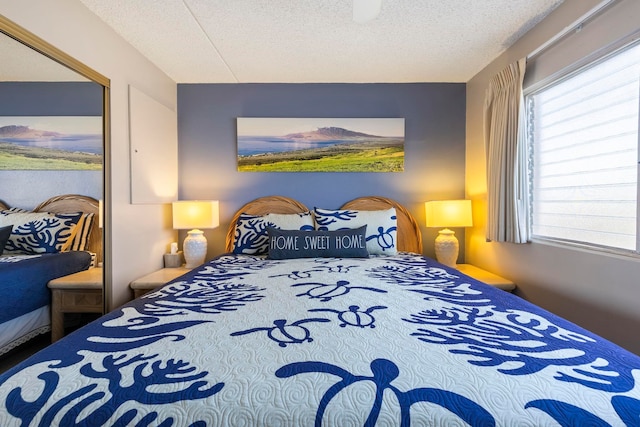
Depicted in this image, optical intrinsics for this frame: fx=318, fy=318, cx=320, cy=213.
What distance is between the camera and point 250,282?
175 centimetres

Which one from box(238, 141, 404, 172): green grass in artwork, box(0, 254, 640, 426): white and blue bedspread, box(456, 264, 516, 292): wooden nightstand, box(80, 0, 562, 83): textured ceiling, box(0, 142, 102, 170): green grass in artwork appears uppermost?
box(80, 0, 562, 83): textured ceiling

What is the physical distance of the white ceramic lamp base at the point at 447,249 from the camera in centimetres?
276

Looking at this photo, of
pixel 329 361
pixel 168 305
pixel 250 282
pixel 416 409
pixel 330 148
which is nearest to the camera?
pixel 416 409

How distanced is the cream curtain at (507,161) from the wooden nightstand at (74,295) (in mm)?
2742

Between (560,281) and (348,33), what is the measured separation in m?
2.10

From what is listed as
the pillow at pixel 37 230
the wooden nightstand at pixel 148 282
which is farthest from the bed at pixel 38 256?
the wooden nightstand at pixel 148 282

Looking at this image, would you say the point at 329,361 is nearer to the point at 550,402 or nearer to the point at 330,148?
the point at 550,402

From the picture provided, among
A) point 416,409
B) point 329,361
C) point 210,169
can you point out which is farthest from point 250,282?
point 210,169

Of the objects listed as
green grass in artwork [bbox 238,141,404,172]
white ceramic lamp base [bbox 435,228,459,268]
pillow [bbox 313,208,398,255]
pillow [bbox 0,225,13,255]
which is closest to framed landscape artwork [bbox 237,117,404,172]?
green grass in artwork [bbox 238,141,404,172]

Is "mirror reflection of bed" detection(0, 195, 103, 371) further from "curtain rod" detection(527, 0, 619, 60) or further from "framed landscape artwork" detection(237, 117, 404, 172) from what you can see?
"curtain rod" detection(527, 0, 619, 60)

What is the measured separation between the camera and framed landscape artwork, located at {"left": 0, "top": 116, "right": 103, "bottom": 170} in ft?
4.81

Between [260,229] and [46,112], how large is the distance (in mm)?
1535

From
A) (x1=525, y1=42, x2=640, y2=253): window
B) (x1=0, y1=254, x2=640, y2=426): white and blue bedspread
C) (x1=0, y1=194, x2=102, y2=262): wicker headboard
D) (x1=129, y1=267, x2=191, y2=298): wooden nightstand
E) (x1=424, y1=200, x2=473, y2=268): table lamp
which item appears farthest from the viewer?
(x1=424, y1=200, x2=473, y2=268): table lamp

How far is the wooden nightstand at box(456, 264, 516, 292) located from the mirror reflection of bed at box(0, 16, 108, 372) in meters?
2.70
